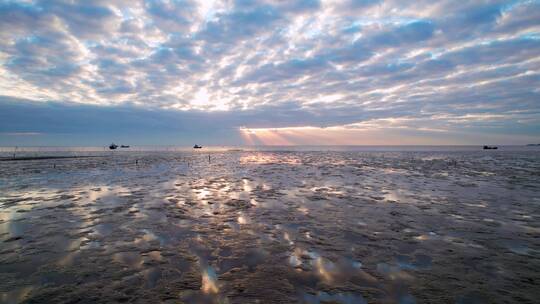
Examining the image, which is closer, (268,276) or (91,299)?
(91,299)

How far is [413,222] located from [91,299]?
1202 centimetres

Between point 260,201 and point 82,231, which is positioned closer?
point 82,231

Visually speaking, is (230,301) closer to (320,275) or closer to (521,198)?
(320,275)

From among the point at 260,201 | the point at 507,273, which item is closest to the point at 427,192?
the point at 260,201

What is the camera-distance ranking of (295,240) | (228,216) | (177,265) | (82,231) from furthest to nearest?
1. (228,216)
2. (82,231)
3. (295,240)
4. (177,265)

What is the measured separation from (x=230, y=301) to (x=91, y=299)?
305 cm

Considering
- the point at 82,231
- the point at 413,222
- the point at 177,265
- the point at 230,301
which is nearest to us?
the point at 230,301

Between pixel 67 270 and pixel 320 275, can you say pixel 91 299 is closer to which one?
pixel 67 270

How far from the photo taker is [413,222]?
12133mm

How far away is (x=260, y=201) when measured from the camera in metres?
16.8

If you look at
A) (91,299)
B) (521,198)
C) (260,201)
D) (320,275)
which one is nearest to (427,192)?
(521,198)

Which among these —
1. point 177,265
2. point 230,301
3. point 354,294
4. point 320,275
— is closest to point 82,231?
point 177,265

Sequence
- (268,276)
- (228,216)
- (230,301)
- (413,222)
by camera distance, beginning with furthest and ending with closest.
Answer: (228,216)
(413,222)
(268,276)
(230,301)

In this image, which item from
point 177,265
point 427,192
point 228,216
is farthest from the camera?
point 427,192
